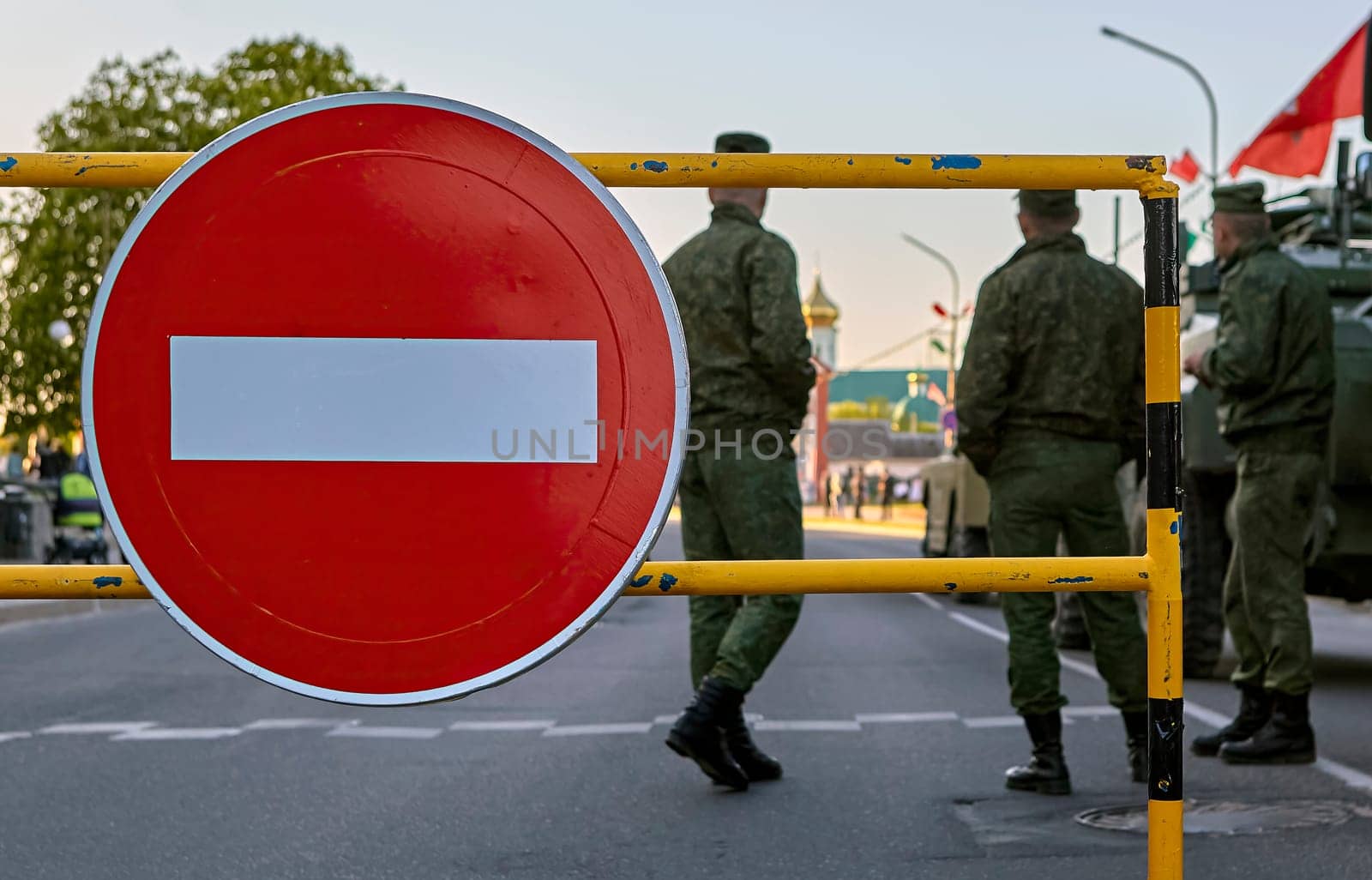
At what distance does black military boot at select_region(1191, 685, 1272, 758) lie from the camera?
6.48 metres

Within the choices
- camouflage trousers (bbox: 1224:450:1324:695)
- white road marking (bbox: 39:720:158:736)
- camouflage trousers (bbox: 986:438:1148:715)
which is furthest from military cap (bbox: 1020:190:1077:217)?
white road marking (bbox: 39:720:158:736)

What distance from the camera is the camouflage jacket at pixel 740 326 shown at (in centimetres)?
597

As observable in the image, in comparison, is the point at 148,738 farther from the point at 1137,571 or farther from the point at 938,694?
the point at 1137,571

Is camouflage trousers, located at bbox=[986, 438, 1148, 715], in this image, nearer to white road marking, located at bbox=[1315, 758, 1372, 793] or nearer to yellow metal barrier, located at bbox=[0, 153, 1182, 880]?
white road marking, located at bbox=[1315, 758, 1372, 793]

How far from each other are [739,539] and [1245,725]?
1.99 meters

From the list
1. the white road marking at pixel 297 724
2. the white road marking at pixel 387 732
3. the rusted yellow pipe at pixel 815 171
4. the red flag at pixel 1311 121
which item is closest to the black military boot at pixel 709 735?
the white road marking at pixel 387 732

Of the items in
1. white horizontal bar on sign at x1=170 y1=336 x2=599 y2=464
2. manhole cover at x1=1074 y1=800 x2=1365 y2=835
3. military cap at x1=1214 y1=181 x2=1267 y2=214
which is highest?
military cap at x1=1214 y1=181 x2=1267 y2=214

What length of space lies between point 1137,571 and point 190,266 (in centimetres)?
153

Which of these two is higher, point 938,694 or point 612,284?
point 612,284

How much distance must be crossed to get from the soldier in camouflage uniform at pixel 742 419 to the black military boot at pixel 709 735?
8cm

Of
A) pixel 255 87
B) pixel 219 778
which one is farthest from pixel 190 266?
pixel 255 87

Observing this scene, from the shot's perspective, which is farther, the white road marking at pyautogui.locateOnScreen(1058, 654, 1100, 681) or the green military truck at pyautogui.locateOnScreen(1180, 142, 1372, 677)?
the white road marking at pyautogui.locateOnScreen(1058, 654, 1100, 681)

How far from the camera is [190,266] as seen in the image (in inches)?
107

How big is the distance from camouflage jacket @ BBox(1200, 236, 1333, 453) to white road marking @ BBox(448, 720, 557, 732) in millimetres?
2869
